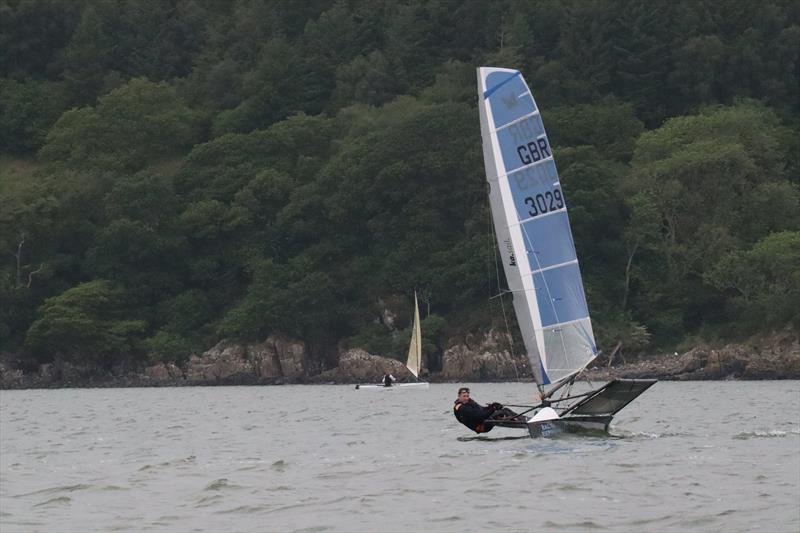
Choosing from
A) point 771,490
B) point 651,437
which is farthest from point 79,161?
point 771,490

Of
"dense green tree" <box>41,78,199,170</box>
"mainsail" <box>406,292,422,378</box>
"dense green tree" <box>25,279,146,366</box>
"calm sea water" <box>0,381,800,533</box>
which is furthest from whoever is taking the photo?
"dense green tree" <box>41,78,199,170</box>

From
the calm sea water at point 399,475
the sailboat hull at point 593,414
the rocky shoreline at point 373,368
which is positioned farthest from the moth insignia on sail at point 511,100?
the rocky shoreline at point 373,368

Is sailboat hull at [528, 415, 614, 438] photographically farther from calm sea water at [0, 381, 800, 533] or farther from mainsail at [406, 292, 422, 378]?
mainsail at [406, 292, 422, 378]

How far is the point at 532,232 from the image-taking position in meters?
31.6

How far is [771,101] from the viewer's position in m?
101

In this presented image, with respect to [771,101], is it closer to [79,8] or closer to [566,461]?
[79,8]

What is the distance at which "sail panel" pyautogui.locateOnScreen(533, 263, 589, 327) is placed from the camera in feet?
104

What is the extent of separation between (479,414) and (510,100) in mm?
6154

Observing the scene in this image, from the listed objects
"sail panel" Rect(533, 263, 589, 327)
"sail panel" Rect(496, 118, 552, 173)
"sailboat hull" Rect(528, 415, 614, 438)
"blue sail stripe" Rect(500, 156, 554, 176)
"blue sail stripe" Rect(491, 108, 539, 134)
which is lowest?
→ "sailboat hull" Rect(528, 415, 614, 438)

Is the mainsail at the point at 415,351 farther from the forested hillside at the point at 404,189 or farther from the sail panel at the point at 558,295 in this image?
the sail panel at the point at 558,295

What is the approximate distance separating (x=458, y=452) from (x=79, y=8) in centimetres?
11274

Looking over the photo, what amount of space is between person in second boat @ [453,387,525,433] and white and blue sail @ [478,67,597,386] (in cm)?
100

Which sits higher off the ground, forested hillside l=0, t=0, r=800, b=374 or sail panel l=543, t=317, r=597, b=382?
forested hillside l=0, t=0, r=800, b=374

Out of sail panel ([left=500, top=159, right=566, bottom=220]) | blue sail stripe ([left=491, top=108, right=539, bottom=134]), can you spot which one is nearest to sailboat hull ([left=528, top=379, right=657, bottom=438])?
sail panel ([left=500, top=159, right=566, bottom=220])
